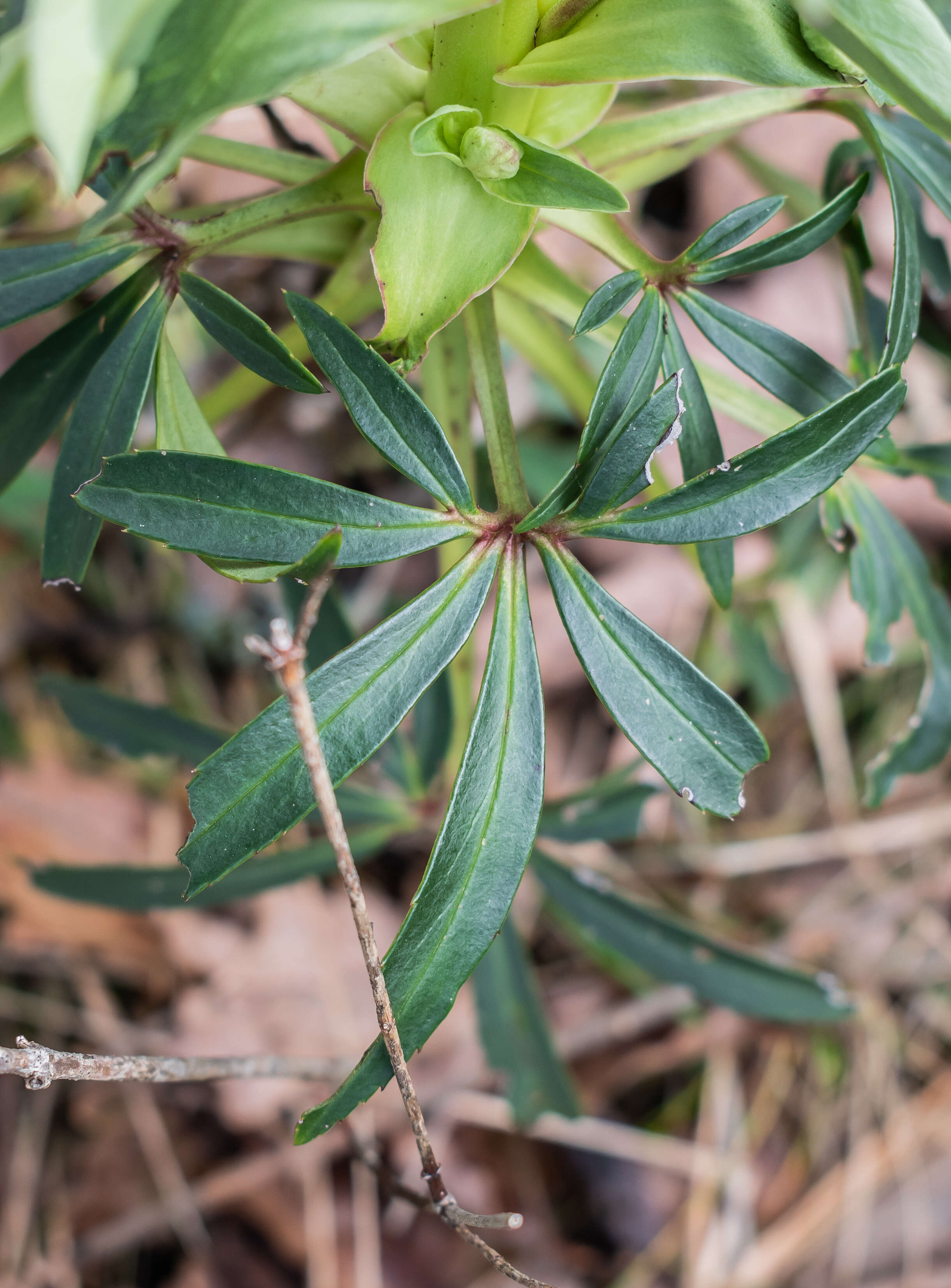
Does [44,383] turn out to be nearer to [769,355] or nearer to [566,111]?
[566,111]

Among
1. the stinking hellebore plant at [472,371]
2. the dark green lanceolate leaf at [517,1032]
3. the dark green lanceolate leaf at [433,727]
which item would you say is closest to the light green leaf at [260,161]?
the stinking hellebore plant at [472,371]

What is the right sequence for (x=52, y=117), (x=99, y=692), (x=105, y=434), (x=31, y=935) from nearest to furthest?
1. (x=52, y=117)
2. (x=105, y=434)
3. (x=99, y=692)
4. (x=31, y=935)

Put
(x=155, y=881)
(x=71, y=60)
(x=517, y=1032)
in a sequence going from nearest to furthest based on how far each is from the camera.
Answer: (x=71, y=60)
(x=155, y=881)
(x=517, y=1032)

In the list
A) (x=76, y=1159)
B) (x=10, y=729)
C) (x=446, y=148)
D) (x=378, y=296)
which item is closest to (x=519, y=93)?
(x=446, y=148)

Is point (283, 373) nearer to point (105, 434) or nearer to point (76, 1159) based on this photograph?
point (105, 434)

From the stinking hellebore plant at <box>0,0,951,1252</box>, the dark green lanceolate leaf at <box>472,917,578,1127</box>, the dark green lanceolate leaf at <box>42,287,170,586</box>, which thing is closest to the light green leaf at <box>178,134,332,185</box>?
the stinking hellebore plant at <box>0,0,951,1252</box>

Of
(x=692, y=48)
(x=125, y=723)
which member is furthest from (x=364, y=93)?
(x=125, y=723)
